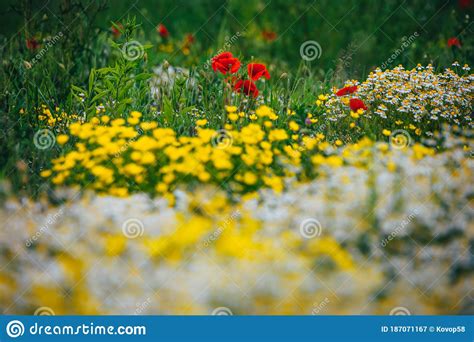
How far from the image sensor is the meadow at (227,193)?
2656 mm

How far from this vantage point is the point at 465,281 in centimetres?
280

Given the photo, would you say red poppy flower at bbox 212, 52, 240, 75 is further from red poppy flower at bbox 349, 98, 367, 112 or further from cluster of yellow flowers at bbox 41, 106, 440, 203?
red poppy flower at bbox 349, 98, 367, 112

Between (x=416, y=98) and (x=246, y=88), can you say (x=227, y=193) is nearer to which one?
(x=246, y=88)

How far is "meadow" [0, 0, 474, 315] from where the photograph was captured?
266 centimetres

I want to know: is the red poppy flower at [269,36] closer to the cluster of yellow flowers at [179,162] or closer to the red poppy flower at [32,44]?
the red poppy flower at [32,44]

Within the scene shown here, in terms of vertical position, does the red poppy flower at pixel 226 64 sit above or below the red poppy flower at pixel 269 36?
below

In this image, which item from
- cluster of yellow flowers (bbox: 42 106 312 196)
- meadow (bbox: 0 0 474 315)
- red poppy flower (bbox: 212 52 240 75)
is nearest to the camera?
meadow (bbox: 0 0 474 315)

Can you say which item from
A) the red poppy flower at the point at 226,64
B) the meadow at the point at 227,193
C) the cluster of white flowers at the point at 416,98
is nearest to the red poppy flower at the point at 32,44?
the meadow at the point at 227,193

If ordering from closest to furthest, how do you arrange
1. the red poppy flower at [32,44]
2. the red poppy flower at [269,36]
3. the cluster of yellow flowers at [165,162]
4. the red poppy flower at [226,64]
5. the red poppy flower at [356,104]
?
the cluster of yellow flowers at [165,162]
the red poppy flower at [226,64]
the red poppy flower at [356,104]
the red poppy flower at [32,44]
the red poppy flower at [269,36]

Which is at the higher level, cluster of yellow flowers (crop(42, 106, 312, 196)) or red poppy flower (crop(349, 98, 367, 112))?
red poppy flower (crop(349, 98, 367, 112))

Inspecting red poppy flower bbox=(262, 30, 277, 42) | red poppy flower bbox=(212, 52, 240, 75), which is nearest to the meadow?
red poppy flower bbox=(212, 52, 240, 75)

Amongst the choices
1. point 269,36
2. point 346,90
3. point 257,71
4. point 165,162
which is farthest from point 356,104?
point 269,36

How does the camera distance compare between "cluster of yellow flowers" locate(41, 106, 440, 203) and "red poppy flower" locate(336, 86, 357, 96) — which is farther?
"red poppy flower" locate(336, 86, 357, 96)

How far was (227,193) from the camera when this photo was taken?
10.5ft
